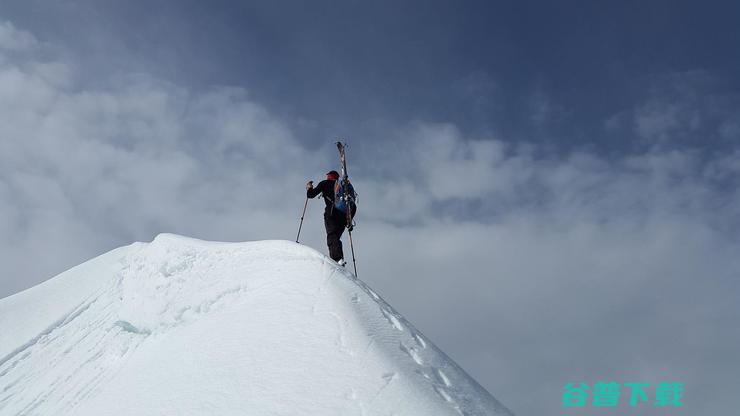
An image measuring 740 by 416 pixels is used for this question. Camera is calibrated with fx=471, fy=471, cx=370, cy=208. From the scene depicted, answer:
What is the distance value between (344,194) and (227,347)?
5.48m

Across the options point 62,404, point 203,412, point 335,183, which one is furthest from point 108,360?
point 335,183

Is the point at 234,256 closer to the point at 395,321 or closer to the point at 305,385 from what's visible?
the point at 395,321

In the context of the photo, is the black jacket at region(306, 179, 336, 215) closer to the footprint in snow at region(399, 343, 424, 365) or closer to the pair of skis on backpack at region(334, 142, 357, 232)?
the pair of skis on backpack at region(334, 142, 357, 232)

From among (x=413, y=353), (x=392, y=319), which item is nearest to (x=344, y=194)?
(x=392, y=319)

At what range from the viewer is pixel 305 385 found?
4.22 meters

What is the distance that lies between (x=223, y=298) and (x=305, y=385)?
2.81 metres

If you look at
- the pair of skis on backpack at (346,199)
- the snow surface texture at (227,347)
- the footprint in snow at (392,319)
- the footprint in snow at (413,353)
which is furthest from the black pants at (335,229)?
the footprint in snow at (413,353)

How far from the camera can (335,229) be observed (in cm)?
990

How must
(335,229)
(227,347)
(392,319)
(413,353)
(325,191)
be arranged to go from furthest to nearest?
(325,191), (335,229), (392,319), (413,353), (227,347)

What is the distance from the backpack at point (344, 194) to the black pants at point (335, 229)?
0.09 m

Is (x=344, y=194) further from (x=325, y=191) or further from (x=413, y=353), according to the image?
(x=413, y=353)

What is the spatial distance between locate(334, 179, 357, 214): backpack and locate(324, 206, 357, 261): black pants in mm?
91

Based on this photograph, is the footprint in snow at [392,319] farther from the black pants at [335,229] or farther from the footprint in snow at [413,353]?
the black pants at [335,229]

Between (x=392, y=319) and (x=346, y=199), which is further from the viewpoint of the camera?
(x=346, y=199)
